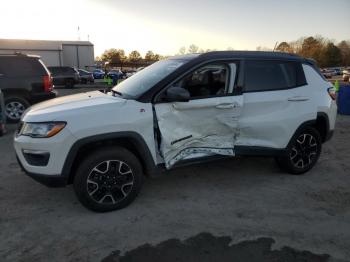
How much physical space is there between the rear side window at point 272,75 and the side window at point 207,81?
1.10ft

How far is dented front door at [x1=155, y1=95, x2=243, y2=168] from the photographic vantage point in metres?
4.14

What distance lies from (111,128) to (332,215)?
2.71 meters

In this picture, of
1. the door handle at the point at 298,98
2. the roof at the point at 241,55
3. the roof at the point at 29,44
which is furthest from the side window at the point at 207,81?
the roof at the point at 29,44

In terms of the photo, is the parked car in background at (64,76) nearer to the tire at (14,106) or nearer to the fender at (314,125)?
the tire at (14,106)

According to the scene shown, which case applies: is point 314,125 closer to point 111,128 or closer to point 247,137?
point 247,137

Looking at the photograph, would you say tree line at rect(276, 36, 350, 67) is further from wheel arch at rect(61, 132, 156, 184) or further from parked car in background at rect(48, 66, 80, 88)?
wheel arch at rect(61, 132, 156, 184)

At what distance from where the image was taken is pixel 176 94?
4004 mm

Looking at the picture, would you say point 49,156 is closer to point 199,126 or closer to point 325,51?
point 199,126

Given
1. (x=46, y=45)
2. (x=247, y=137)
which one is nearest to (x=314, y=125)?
(x=247, y=137)

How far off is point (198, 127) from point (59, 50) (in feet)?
137

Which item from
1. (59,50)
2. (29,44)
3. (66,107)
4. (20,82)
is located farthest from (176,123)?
(29,44)

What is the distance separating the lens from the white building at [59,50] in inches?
1657

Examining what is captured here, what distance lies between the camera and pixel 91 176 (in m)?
3.86

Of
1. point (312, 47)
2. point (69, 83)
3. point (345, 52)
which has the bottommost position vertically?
point (69, 83)
